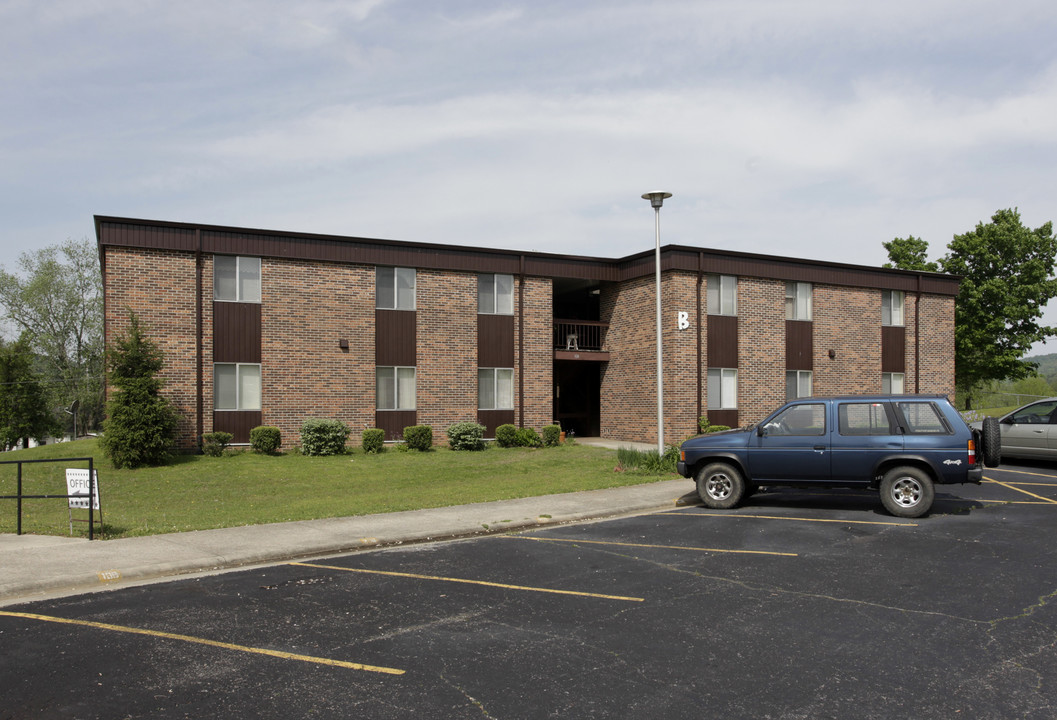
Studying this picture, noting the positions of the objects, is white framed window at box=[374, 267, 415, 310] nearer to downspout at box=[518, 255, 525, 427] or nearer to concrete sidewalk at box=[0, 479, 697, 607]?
downspout at box=[518, 255, 525, 427]

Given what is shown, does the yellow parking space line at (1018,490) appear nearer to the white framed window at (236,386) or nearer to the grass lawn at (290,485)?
the grass lawn at (290,485)

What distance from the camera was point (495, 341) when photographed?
26500 mm

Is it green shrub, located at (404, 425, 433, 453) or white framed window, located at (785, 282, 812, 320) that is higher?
white framed window, located at (785, 282, 812, 320)

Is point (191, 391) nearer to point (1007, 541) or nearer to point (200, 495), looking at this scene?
point (200, 495)

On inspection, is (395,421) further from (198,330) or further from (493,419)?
(198,330)

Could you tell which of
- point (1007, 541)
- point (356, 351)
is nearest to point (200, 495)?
point (356, 351)

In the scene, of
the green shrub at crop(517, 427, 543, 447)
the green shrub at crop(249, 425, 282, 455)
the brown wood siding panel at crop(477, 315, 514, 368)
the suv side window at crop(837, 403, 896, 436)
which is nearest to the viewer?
the suv side window at crop(837, 403, 896, 436)

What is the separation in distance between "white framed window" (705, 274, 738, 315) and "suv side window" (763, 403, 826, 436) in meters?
14.5

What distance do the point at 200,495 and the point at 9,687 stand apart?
11246mm

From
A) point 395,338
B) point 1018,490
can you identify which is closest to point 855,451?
point 1018,490

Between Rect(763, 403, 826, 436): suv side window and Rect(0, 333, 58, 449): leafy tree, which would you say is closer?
Rect(763, 403, 826, 436): suv side window

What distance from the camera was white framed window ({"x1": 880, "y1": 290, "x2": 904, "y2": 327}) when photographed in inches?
1217

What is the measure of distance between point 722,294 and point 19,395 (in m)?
57.3

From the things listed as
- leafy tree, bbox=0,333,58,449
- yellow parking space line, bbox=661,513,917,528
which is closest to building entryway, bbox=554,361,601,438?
yellow parking space line, bbox=661,513,917,528
